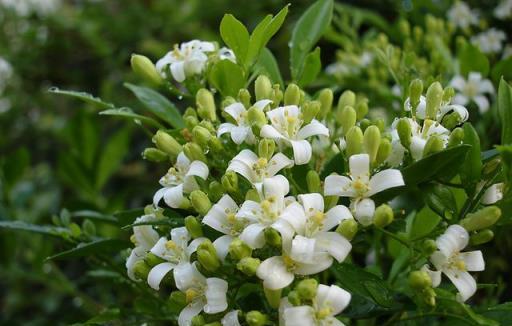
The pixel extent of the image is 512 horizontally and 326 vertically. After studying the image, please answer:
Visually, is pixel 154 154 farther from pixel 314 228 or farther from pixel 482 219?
pixel 482 219

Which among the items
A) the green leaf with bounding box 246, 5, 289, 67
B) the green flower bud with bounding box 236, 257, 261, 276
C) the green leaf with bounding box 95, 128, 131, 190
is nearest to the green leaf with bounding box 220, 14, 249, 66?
the green leaf with bounding box 246, 5, 289, 67

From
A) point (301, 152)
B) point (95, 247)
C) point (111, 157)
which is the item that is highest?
point (301, 152)

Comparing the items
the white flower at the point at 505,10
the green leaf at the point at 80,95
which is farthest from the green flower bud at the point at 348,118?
the white flower at the point at 505,10

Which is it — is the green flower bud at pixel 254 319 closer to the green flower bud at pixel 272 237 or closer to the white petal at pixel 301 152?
the green flower bud at pixel 272 237

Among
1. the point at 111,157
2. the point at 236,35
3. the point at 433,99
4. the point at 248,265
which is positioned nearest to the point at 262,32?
the point at 236,35

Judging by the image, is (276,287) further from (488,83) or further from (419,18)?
(419,18)

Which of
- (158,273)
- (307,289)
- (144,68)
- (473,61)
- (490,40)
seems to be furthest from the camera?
(490,40)

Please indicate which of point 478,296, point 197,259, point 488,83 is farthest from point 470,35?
point 197,259

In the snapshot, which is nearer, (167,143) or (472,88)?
(167,143)
